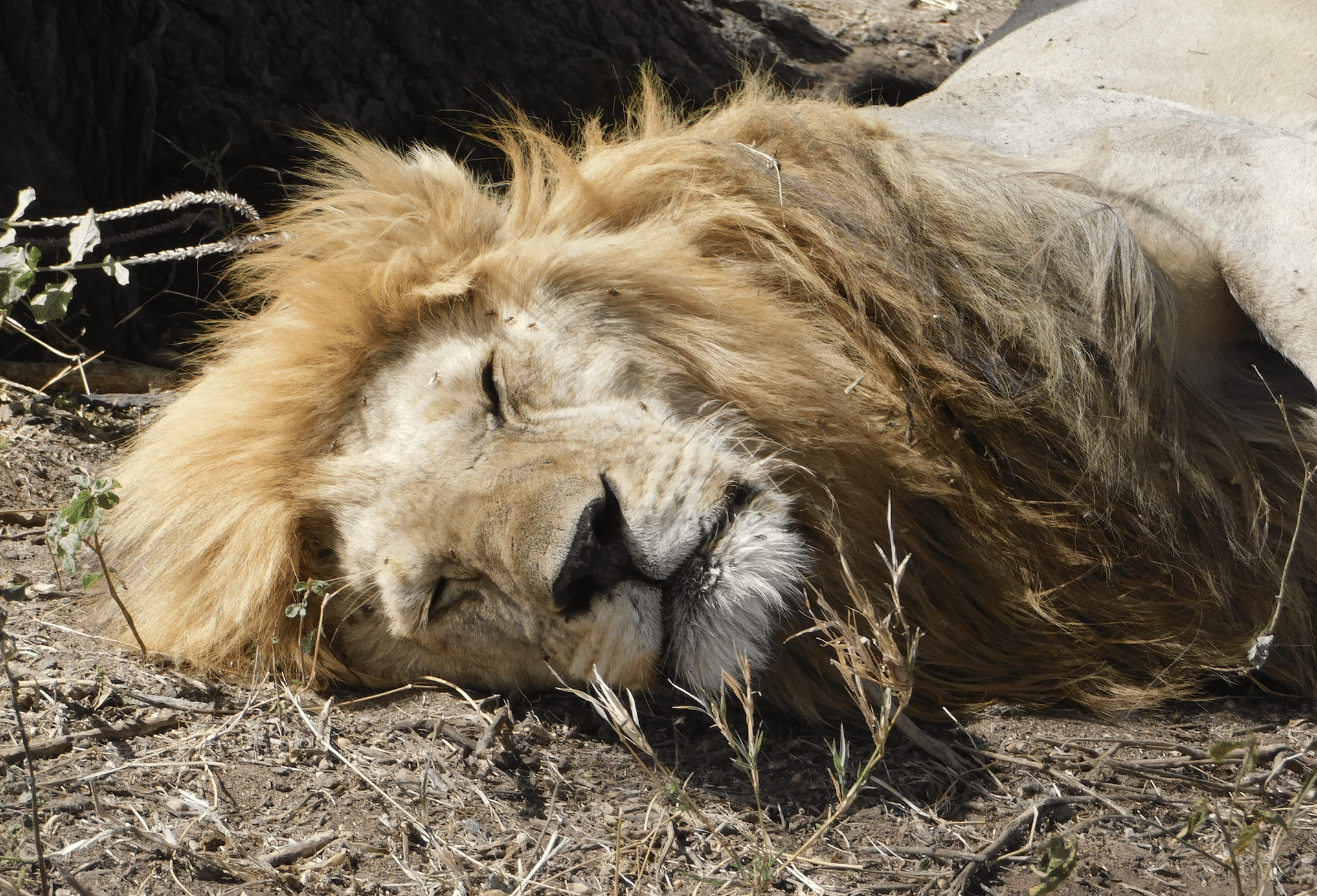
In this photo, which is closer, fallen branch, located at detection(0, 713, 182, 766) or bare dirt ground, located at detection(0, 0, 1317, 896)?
bare dirt ground, located at detection(0, 0, 1317, 896)

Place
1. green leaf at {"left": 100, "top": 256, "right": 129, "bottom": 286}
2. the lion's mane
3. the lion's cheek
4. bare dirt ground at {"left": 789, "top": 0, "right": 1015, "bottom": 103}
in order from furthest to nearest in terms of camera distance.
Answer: bare dirt ground at {"left": 789, "top": 0, "right": 1015, "bottom": 103} → green leaf at {"left": 100, "top": 256, "right": 129, "bottom": 286} → the lion's mane → the lion's cheek

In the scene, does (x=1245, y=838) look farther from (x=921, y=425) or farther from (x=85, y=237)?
(x=85, y=237)

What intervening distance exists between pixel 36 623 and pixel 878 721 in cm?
174

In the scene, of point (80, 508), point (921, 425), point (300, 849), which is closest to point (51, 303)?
point (80, 508)

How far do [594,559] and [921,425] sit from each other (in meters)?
0.77

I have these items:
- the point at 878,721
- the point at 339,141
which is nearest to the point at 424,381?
the point at 878,721

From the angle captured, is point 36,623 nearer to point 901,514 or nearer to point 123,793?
point 123,793

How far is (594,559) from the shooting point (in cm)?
202

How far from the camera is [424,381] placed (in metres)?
2.32

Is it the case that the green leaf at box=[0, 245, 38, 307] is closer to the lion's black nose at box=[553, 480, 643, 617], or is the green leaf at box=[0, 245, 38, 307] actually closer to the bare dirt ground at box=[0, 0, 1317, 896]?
the bare dirt ground at box=[0, 0, 1317, 896]

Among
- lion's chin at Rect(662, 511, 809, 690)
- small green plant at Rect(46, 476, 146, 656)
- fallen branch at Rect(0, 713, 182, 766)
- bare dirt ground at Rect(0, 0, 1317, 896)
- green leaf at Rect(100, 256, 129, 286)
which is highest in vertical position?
green leaf at Rect(100, 256, 129, 286)

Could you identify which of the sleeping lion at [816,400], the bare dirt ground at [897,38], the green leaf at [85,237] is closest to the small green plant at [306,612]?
the sleeping lion at [816,400]

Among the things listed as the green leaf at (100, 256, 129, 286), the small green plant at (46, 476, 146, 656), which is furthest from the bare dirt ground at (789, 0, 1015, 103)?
the small green plant at (46, 476, 146, 656)

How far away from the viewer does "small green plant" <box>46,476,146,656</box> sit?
2.24 meters
